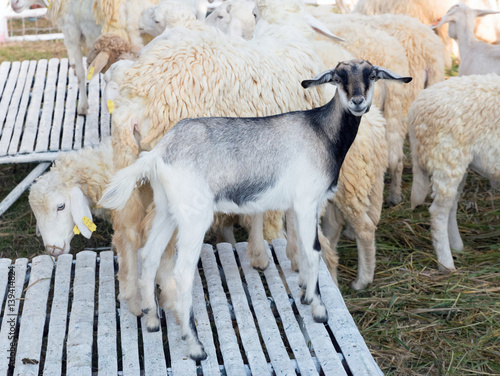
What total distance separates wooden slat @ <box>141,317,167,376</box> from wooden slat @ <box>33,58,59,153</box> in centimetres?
238

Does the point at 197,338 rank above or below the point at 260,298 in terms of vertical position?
above

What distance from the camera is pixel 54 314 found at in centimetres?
305

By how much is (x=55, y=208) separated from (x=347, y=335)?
193cm

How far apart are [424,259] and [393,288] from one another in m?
0.41

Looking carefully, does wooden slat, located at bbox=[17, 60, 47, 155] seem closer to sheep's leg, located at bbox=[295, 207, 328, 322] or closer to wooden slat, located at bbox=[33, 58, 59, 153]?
wooden slat, located at bbox=[33, 58, 59, 153]

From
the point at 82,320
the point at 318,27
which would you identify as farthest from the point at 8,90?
the point at 82,320

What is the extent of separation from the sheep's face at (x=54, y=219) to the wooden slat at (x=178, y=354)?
3.67 ft

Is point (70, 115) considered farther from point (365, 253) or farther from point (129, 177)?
point (129, 177)

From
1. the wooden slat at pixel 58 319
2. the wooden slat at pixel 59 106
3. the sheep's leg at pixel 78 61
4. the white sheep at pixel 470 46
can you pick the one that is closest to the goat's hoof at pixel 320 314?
the wooden slat at pixel 58 319

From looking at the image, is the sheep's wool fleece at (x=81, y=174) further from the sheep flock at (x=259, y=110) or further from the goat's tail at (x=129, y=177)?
the goat's tail at (x=129, y=177)

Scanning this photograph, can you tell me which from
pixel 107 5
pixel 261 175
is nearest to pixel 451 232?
pixel 261 175

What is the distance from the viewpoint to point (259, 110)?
3260mm

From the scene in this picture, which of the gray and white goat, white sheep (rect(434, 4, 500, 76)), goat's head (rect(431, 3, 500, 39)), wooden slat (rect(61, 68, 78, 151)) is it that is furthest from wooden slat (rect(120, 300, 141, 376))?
goat's head (rect(431, 3, 500, 39))

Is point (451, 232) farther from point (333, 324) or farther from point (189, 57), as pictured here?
point (189, 57)
